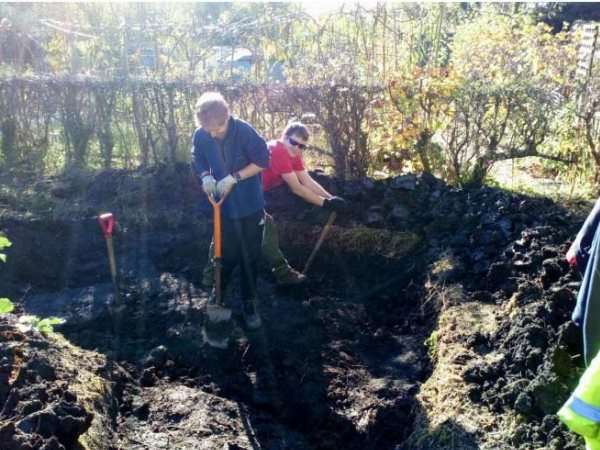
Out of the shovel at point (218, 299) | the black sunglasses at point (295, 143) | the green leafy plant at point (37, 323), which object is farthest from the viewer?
the black sunglasses at point (295, 143)

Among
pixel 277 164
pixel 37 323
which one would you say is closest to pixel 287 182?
pixel 277 164

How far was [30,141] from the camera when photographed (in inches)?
305

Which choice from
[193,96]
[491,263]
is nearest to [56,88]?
[193,96]

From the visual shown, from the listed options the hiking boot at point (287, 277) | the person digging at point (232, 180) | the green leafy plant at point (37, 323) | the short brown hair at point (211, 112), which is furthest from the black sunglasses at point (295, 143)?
the green leafy plant at point (37, 323)

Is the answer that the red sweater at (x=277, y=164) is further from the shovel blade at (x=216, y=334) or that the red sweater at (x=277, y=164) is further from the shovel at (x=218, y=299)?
the shovel blade at (x=216, y=334)

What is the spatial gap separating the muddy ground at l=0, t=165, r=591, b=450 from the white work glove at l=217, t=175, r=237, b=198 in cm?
114

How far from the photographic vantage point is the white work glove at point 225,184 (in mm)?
4234

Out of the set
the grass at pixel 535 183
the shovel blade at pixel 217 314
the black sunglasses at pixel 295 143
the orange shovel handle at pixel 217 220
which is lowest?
the shovel blade at pixel 217 314

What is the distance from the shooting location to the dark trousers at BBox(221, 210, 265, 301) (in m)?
4.49

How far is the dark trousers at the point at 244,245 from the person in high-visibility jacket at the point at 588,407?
9.18 feet

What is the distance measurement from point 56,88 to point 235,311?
3.98m

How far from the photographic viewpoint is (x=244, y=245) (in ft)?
14.9

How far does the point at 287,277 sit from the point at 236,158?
137cm

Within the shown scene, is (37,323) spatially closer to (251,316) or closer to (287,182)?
(251,316)
